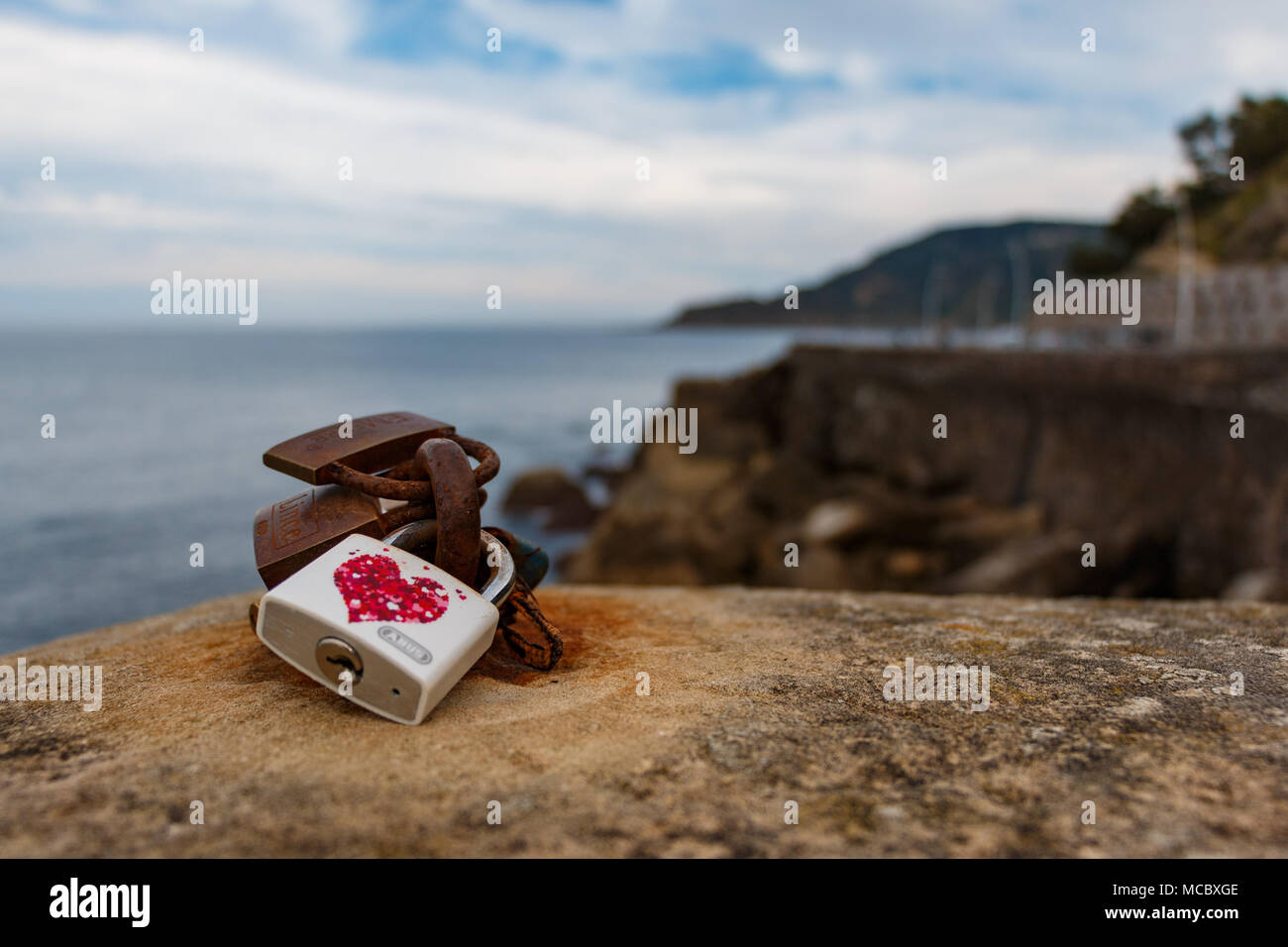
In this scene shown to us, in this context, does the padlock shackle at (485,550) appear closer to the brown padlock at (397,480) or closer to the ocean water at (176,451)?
the brown padlock at (397,480)

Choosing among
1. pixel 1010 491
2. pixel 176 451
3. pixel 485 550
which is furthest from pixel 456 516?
pixel 176 451

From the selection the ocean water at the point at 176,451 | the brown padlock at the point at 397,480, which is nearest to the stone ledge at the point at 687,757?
the brown padlock at the point at 397,480

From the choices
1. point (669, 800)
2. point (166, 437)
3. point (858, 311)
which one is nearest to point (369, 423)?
point (669, 800)

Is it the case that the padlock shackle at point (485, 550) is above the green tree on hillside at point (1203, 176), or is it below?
below

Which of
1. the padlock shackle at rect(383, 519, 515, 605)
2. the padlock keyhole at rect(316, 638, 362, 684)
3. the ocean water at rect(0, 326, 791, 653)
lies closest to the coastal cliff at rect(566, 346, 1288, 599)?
the ocean water at rect(0, 326, 791, 653)

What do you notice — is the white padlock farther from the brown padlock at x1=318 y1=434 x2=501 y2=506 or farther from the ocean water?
the ocean water
